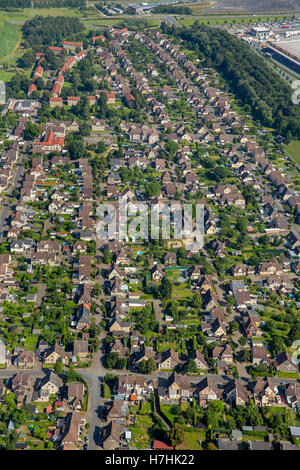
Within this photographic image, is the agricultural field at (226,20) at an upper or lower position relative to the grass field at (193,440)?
upper

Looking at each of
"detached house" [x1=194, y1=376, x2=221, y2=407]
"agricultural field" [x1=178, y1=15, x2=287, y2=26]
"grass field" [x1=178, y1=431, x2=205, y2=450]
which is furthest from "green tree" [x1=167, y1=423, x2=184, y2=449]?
"agricultural field" [x1=178, y1=15, x2=287, y2=26]

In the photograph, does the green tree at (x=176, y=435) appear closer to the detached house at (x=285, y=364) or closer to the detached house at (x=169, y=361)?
the detached house at (x=169, y=361)

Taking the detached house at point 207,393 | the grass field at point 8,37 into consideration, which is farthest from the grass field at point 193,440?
the grass field at point 8,37

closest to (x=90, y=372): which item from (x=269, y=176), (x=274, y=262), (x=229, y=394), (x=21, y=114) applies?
(x=229, y=394)

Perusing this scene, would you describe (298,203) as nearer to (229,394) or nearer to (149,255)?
(149,255)

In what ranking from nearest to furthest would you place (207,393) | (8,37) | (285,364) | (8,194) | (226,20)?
1. (207,393)
2. (285,364)
3. (8,194)
4. (8,37)
5. (226,20)

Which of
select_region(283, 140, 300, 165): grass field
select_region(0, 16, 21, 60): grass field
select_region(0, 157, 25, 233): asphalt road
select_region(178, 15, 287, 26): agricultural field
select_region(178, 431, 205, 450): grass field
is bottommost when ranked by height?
select_region(178, 431, 205, 450): grass field

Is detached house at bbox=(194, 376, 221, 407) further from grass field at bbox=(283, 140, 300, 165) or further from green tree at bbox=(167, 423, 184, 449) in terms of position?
grass field at bbox=(283, 140, 300, 165)

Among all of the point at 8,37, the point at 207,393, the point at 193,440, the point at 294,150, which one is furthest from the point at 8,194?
the point at 8,37

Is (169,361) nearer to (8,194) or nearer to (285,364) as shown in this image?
(285,364)
